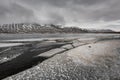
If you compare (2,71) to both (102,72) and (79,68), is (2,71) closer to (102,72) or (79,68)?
(79,68)

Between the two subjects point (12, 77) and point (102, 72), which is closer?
point (12, 77)

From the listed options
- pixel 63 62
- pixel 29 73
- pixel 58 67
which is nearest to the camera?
pixel 29 73

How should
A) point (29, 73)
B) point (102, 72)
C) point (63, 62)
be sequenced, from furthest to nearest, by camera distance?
point (63, 62)
point (102, 72)
point (29, 73)

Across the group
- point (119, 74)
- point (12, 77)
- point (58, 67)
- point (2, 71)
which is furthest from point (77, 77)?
point (2, 71)

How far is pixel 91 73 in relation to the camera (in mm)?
8281

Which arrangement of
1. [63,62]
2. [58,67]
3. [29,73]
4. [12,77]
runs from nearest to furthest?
1. [12,77]
2. [29,73]
3. [58,67]
4. [63,62]

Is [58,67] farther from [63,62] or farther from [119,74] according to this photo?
[119,74]

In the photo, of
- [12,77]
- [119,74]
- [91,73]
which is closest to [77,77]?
[91,73]

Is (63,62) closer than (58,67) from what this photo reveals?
No

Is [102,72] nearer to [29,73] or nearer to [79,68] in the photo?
[79,68]

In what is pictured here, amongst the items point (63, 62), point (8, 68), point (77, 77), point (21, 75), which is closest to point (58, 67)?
point (63, 62)

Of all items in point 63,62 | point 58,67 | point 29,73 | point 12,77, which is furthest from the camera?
point 63,62

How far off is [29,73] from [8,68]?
80.8 inches

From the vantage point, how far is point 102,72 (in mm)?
8539
